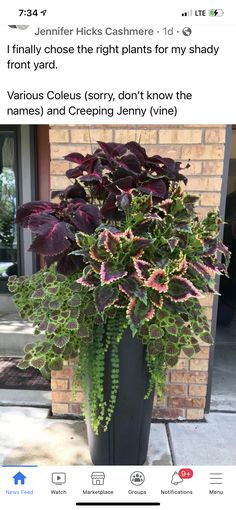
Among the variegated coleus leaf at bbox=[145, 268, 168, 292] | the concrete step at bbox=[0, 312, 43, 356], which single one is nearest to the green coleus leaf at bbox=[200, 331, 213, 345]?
the variegated coleus leaf at bbox=[145, 268, 168, 292]

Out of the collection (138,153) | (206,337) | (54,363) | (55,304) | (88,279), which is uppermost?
(138,153)

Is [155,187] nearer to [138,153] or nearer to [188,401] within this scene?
[138,153]

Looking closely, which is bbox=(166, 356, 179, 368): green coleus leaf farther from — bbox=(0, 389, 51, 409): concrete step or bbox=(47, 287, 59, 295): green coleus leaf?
bbox=(0, 389, 51, 409): concrete step

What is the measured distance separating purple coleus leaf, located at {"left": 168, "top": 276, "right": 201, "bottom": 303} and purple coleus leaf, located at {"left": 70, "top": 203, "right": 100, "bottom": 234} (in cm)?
35

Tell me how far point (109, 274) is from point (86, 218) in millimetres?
245

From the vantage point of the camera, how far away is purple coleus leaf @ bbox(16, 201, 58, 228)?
1536 mm

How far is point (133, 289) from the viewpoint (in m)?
1.37

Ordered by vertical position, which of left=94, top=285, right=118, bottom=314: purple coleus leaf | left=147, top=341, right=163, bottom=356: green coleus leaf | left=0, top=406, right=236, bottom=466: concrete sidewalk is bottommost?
left=0, top=406, right=236, bottom=466: concrete sidewalk

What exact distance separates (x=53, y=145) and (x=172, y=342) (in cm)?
120

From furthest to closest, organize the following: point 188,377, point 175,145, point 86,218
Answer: point 188,377 → point 175,145 → point 86,218

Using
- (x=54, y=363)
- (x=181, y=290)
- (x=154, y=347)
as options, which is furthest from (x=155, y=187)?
(x=54, y=363)

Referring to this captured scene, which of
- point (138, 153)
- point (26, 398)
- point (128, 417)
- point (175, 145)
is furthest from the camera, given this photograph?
point (26, 398)
